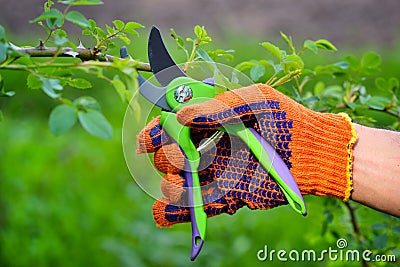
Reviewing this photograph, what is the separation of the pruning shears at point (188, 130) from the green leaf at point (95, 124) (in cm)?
27

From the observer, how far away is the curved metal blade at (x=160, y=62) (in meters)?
1.05

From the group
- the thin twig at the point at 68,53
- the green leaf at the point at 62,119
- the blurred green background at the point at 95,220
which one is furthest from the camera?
the blurred green background at the point at 95,220

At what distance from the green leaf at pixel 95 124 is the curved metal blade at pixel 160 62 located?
1.02ft

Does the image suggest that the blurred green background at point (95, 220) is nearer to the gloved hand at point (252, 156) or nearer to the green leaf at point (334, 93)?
the green leaf at point (334, 93)

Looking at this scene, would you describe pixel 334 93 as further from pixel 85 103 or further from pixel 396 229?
pixel 85 103

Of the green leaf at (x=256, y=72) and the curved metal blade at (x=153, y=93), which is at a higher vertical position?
the green leaf at (x=256, y=72)

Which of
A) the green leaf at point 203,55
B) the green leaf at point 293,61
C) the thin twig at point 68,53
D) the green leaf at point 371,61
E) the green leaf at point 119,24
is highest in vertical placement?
the green leaf at point 371,61

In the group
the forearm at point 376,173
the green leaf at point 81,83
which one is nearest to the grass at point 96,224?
the forearm at point 376,173

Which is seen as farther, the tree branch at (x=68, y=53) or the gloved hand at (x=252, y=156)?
the gloved hand at (x=252, y=156)

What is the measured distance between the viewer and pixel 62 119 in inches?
29.6

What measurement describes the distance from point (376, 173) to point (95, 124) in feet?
2.15

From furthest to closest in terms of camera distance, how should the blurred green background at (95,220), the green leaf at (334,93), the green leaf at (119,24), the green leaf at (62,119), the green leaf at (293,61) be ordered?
the blurred green background at (95,220) < the green leaf at (334,93) < the green leaf at (293,61) < the green leaf at (119,24) < the green leaf at (62,119)

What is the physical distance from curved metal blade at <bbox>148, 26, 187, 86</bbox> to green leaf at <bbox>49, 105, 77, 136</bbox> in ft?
1.05

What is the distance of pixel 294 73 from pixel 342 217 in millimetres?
733
